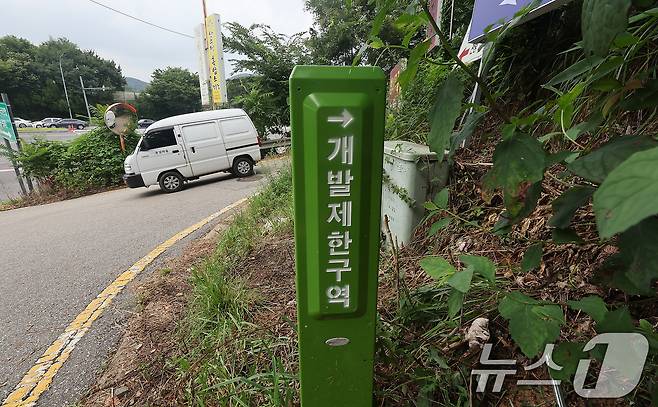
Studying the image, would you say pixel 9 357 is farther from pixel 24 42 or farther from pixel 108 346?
pixel 24 42

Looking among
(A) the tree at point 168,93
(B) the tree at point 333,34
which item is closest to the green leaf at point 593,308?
(B) the tree at point 333,34

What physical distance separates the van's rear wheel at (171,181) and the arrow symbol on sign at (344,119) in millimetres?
8753

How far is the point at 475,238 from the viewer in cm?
189

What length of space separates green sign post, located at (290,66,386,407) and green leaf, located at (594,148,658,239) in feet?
2.00

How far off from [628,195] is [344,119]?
0.65 metres

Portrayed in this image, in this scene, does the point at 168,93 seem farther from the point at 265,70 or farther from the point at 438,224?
the point at 438,224

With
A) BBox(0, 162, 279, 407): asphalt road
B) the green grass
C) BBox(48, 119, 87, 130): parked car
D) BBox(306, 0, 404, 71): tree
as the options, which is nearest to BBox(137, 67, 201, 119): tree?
BBox(48, 119, 87, 130): parked car

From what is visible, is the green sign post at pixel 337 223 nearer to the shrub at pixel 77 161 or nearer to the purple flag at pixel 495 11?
the purple flag at pixel 495 11

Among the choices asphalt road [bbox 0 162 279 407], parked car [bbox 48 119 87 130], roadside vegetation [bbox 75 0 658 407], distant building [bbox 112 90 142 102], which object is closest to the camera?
roadside vegetation [bbox 75 0 658 407]

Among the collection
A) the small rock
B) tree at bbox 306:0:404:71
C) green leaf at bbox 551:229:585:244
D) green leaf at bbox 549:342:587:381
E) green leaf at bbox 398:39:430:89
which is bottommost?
the small rock

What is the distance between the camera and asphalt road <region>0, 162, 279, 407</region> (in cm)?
209

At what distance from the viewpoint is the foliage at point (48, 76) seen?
38.7 metres

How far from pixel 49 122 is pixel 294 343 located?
164 feet

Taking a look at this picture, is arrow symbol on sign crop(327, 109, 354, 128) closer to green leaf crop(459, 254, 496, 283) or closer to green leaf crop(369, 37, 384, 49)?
green leaf crop(369, 37, 384, 49)
